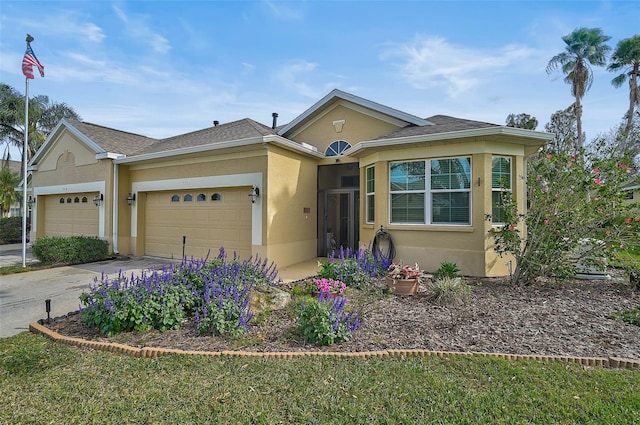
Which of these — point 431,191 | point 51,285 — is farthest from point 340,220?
point 51,285

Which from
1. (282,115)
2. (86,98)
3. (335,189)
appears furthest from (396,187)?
(86,98)

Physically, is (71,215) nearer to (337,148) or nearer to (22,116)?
(337,148)

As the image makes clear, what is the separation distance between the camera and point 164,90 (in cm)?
1180

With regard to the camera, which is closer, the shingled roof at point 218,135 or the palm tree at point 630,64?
the shingled roof at point 218,135

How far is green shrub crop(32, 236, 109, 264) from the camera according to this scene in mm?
10516

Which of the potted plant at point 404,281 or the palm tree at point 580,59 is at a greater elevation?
the palm tree at point 580,59

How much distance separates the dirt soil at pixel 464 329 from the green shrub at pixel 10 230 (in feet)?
57.7

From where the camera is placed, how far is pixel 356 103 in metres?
10.9

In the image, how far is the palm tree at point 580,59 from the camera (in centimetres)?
2262

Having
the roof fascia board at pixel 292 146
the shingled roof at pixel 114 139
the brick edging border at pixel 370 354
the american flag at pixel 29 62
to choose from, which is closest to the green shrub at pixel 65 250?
the shingled roof at pixel 114 139

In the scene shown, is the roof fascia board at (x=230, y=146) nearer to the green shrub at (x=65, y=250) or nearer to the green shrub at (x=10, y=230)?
the green shrub at (x=65, y=250)

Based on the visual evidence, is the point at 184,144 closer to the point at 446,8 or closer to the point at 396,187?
the point at 396,187

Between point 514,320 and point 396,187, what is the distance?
15.9 feet

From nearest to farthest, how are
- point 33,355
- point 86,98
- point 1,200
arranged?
point 33,355 → point 86,98 → point 1,200
